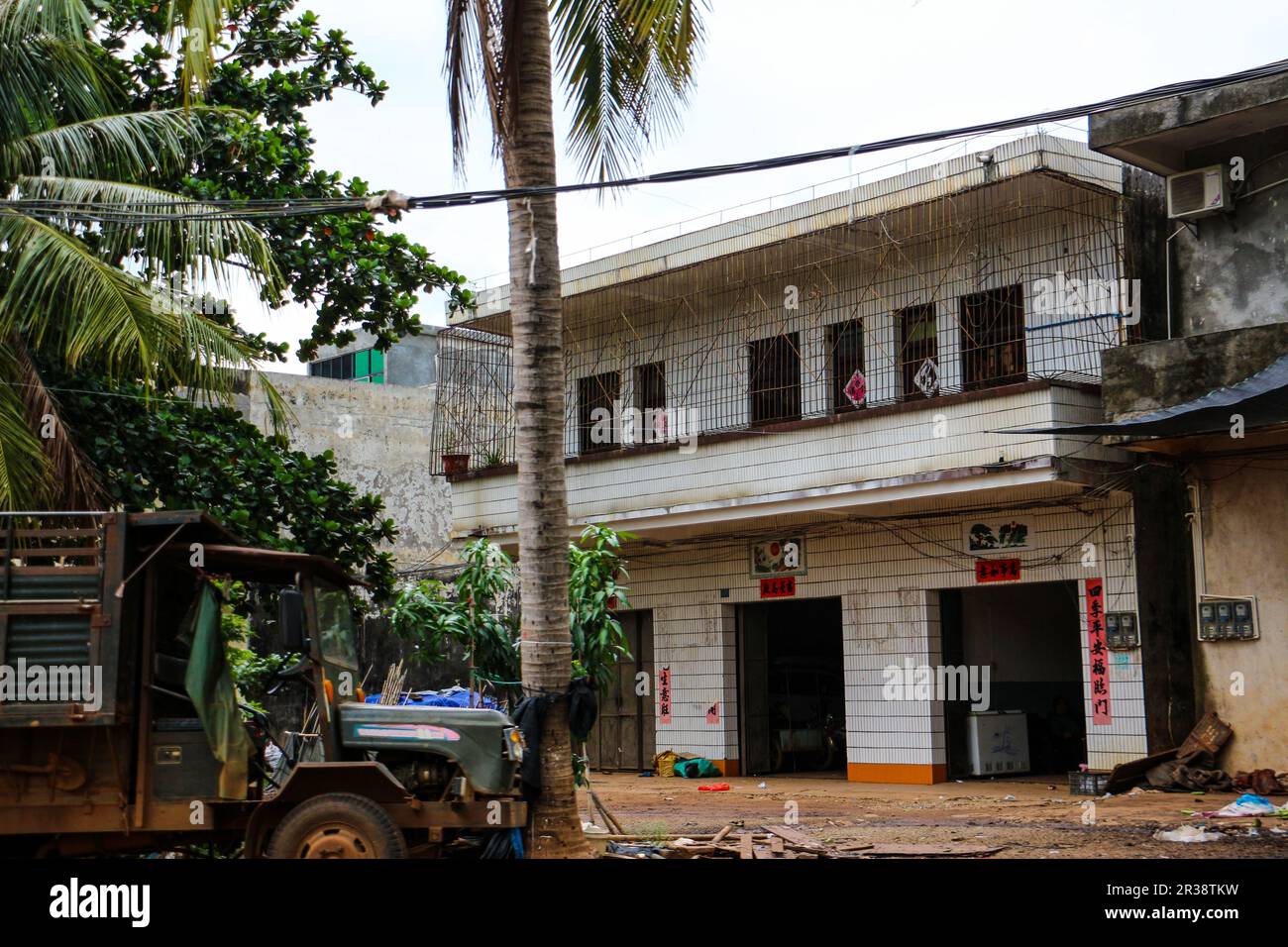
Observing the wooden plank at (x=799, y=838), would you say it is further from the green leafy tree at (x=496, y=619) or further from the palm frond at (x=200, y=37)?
the palm frond at (x=200, y=37)

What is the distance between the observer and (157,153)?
1398 centimetres

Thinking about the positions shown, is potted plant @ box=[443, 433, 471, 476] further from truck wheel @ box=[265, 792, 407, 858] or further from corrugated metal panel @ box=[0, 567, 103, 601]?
truck wheel @ box=[265, 792, 407, 858]

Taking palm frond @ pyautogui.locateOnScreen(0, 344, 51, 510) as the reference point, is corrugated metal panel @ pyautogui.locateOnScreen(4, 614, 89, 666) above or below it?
below

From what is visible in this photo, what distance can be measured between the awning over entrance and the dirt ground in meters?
3.60

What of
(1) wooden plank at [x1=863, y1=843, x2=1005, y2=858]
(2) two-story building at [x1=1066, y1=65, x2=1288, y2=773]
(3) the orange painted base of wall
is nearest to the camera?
(1) wooden plank at [x1=863, y1=843, x2=1005, y2=858]

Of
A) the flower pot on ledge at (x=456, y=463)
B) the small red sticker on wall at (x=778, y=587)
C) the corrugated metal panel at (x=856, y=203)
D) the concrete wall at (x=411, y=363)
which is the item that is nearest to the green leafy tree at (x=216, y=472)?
the corrugated metal panel at (x=856, y=203)

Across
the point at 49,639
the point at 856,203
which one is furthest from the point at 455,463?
the point at 49,639

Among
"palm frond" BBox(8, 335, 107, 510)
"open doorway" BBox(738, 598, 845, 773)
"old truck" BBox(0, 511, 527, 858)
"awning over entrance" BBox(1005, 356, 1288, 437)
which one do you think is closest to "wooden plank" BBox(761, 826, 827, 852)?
"old truck" BBox(0, 511, 527, 858)

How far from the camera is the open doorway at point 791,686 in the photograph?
846 inches

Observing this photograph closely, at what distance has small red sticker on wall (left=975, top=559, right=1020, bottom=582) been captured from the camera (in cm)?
1784

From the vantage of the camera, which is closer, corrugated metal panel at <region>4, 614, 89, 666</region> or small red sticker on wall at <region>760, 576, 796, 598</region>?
corrugated metal panel at <region>4, 614, 89, 666</region>

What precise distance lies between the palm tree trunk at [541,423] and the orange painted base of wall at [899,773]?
8.95m

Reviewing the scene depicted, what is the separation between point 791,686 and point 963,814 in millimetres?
8177

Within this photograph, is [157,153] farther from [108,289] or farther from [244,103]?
[108,289]
